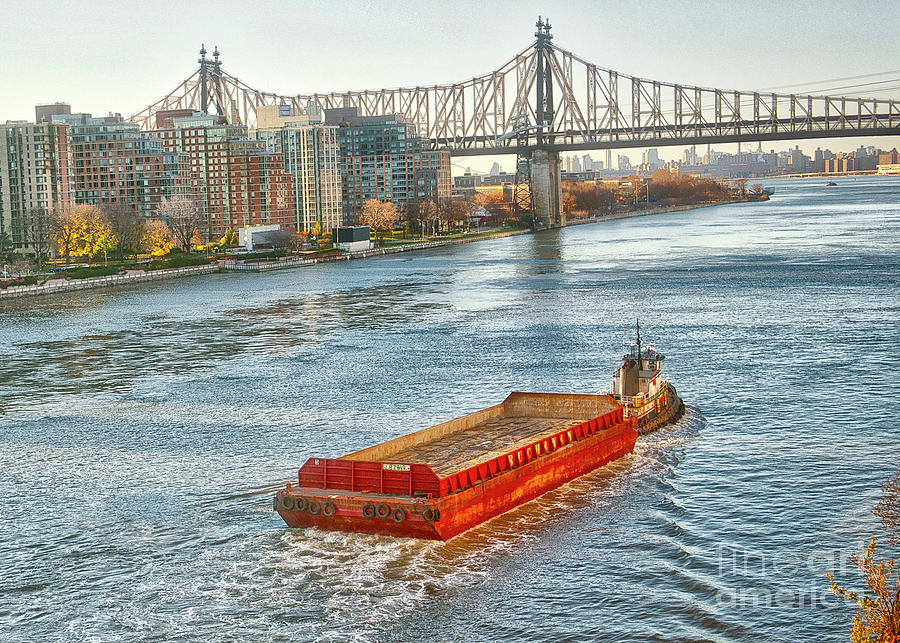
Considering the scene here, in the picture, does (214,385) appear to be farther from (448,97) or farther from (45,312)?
(448,97)

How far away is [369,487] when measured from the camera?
65.2 ft

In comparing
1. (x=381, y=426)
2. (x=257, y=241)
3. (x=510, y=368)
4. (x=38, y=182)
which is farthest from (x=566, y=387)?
(x=38, y=182)

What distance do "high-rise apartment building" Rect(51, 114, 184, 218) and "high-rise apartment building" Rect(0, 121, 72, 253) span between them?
141 cm

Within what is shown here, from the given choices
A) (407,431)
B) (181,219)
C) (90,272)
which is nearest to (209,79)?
(181,219)

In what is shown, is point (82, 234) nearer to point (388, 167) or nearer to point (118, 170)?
point (118, 170)

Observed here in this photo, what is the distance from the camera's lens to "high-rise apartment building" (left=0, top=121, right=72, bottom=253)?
340ft

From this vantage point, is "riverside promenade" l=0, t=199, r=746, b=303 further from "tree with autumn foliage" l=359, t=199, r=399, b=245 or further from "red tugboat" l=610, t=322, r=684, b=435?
"red tugboat" l=610, t=322, r=684, b=435

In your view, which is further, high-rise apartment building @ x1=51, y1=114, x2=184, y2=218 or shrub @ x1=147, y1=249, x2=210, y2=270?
high-rise apartment building @ x1=51, y1=114, x2=184, y2=218

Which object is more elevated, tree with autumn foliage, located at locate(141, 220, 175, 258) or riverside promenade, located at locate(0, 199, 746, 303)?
tree with autumn foliage, located at locate(141, 220, 175, 258)

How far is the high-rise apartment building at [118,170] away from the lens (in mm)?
112500

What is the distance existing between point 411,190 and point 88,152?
44743mm

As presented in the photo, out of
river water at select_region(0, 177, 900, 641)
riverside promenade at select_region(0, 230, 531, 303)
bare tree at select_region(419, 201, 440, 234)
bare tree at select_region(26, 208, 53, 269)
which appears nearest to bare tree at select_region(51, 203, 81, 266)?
bare tree at select_region(26, 208, 53, 269)

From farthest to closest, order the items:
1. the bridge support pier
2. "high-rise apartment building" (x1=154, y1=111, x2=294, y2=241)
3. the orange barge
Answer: the bridge support pier → "high-rise apartment building" (x1=154, y1=111, x2=294, y2=241) → the orange barge

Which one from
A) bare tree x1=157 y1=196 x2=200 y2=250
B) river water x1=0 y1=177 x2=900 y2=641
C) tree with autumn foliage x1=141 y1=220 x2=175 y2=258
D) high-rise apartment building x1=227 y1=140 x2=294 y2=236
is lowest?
river water x1=0 y1=177 x2=900 y2=641
